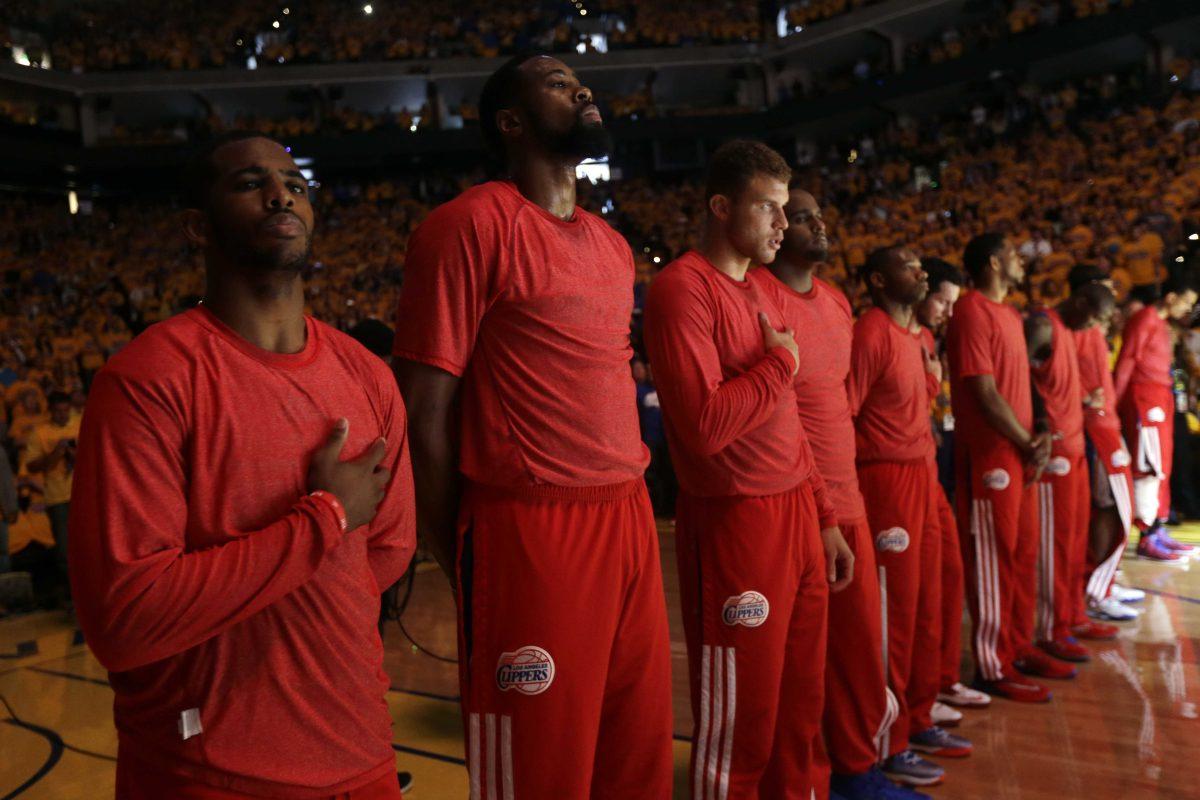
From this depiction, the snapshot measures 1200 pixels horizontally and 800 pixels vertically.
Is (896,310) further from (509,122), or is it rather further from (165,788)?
(165,788)

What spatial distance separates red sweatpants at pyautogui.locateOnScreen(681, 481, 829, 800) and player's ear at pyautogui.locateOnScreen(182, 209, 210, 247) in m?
1.56

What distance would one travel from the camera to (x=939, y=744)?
3613 mm

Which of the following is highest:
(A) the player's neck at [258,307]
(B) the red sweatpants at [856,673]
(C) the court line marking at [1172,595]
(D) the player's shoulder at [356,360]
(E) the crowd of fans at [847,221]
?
(E) the crowd of fans at [847,221]

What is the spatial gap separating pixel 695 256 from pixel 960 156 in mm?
17759

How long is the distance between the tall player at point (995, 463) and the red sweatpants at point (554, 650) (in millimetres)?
2685

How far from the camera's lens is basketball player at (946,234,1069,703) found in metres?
4.17

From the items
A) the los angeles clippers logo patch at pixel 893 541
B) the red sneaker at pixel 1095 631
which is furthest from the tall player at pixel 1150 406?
the los angeles clippers logo patch at pixel 893 541

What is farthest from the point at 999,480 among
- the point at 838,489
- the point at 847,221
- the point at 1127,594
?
the point at 847,221

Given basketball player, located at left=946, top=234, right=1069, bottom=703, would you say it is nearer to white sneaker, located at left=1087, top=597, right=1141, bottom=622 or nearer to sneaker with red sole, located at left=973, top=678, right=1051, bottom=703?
sneaker with red sole, located at left=973, top=678, right=1051, bottom=703

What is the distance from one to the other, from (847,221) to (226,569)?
18.2 metres

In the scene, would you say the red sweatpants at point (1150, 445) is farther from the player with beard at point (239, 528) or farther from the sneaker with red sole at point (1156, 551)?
the player with beard at point (239, 528)

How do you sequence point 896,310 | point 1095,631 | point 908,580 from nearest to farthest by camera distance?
point 908,580
point 896,310
point 1095,631

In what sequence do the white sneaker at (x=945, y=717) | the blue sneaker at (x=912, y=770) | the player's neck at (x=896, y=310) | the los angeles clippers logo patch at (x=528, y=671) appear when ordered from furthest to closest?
the white sneaker at (x=945, y=717) < the player's neck at (x=896, y=310) < the blue sneaker at (x=912, y=770) < the los angeles clippers logo patch at (x=528, y=671)

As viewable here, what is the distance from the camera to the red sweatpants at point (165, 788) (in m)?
1.38
